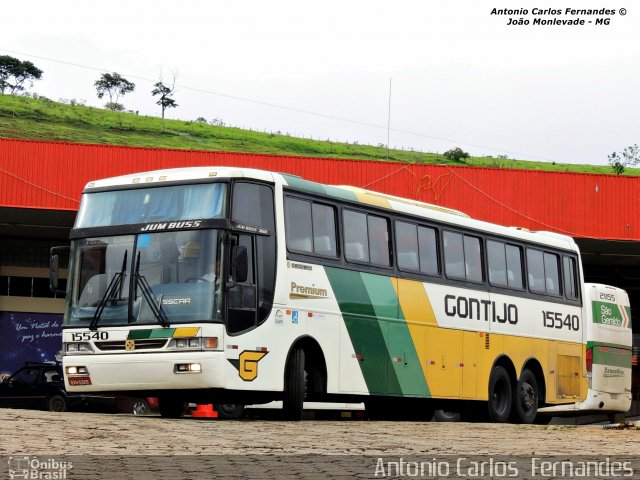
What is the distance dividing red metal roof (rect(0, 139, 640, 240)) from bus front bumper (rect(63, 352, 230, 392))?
19226 mm

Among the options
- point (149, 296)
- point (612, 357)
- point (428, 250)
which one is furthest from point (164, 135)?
point (149, 296)

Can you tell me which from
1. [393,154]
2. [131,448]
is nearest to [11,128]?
[393,154]

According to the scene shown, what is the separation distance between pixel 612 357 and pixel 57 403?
14.3m

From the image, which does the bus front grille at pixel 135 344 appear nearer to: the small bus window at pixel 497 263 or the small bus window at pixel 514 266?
the small bus window at pixel 497 263

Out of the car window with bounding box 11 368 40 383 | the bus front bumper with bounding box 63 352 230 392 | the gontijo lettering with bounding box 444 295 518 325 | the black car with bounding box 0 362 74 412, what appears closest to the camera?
the bus front bumper with bounding box 63 352 230 392

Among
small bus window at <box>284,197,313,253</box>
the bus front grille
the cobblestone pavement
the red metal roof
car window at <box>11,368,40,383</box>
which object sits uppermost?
the red metal roof

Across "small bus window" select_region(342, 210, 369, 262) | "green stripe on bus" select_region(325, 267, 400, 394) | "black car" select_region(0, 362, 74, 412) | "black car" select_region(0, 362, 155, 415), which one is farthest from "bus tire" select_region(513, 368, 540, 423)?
"black car" select_region(0, 362, 74, 412)

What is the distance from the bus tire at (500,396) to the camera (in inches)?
877

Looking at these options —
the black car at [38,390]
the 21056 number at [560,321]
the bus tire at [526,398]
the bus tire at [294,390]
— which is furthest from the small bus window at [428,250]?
the black car at [38,390]

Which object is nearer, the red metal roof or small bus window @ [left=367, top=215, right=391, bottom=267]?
small bus window @ [left=367, top=215, right=391, bottom=267]

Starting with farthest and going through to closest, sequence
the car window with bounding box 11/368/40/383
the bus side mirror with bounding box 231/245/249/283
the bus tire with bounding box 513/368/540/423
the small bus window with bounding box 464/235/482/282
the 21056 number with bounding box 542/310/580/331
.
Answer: the car window with bounding box 11/368/40/383 → the 21056 number with bounding box 542/310/580/331 → the bus tire with bounding box 513/368/540/423 → the small bus window with bounding box 464/235/482/282 → the bus side mirror with bounding box 231/245/249/283

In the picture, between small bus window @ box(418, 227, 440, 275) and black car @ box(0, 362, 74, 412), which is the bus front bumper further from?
black car @ box(0, 362, 74, 412)

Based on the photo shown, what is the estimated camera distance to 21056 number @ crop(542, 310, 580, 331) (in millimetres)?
23797

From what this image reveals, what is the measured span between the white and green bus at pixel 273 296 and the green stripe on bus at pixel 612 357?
4.43 metres
